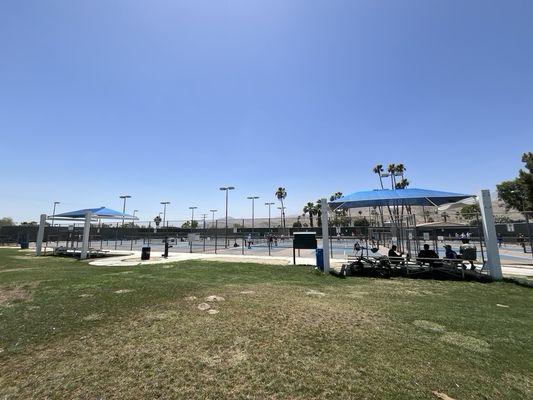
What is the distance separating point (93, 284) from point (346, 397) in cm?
927

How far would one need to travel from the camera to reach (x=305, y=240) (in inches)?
576

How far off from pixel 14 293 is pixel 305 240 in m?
11.2

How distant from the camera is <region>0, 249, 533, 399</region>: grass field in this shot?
3369 millimetres

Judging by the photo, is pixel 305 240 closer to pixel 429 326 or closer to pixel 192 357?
pixel 429 326

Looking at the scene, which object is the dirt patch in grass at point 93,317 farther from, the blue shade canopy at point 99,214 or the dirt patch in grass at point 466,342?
the blue shade canopy at point 99,214

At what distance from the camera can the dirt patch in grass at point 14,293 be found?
25.2 feet

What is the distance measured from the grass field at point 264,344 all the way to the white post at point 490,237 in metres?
2.55

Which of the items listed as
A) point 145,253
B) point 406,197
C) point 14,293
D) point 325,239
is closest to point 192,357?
point 14,293

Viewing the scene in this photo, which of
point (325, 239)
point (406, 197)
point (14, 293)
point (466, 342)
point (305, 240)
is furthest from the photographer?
point (305, 240)

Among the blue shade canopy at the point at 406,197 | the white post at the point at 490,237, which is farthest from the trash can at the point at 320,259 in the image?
the white post at the point at 490,237

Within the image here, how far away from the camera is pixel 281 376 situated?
358 centimetres

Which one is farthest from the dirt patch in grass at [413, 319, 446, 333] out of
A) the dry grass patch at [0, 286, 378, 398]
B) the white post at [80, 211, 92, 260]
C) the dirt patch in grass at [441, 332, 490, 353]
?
the white post at [80, 211, 92, 260]

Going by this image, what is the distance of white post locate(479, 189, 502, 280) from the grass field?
2.55m

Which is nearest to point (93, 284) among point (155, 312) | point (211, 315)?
point (155, 312)
